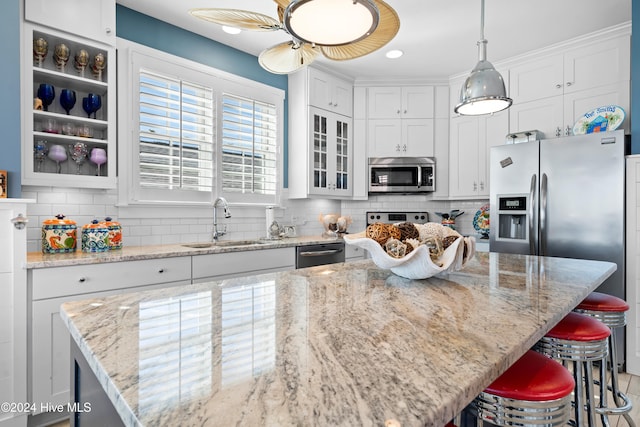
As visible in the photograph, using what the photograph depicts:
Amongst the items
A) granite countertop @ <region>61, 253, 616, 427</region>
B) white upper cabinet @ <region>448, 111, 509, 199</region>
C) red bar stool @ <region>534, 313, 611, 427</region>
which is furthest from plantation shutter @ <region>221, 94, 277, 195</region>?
red bar stool @ <region>534, 313, 611, 427</region>

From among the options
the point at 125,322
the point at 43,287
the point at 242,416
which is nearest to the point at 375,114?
the point at 43,287

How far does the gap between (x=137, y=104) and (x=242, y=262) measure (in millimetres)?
1491

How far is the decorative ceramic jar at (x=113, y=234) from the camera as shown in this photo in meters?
2.48

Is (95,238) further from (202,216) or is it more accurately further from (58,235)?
(202,216)

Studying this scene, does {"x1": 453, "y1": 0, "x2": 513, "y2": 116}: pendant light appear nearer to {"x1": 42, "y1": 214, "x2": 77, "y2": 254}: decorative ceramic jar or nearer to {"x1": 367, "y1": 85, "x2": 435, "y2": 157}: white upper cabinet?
{"x1": 367, "y1": 85, "x2": 435, "y2": 157}: white upper cabinet

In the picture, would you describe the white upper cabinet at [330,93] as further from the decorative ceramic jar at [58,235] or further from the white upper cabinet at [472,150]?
the decorative ceramic jar at [58,235]

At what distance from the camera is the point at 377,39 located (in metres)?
1.73

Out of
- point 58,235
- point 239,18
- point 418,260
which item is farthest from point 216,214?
point 418,260

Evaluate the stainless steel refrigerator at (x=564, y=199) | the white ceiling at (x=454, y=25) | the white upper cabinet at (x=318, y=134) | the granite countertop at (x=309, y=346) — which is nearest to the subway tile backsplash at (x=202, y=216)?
the white upper cabinet at (x=318, y=134)

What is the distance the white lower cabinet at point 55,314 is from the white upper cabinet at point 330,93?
8.38 ft

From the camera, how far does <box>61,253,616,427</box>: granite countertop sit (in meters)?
0.48

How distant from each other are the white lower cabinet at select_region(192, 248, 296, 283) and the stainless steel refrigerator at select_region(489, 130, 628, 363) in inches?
77.0

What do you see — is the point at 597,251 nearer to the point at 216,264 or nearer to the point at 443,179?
the point at 443,179

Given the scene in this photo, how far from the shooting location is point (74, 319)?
36.6 inches
